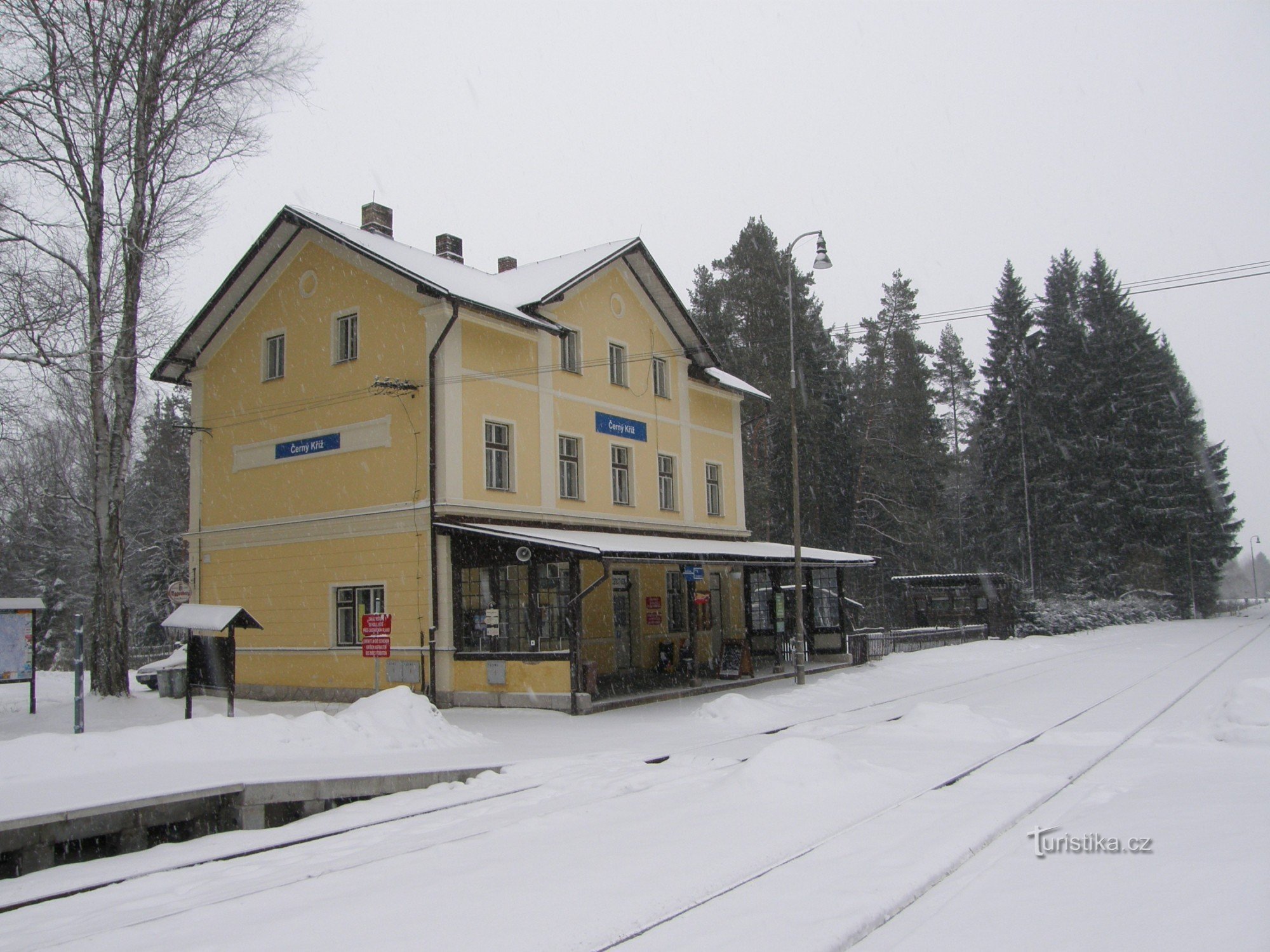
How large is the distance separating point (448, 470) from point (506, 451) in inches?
74.6

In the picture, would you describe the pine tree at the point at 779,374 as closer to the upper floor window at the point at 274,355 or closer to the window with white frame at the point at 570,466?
the window with white frame at the point at 570,466

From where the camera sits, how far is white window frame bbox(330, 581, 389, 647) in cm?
1989

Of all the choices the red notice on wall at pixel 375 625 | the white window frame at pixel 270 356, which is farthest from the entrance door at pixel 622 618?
the white window frame at pixel 270 356

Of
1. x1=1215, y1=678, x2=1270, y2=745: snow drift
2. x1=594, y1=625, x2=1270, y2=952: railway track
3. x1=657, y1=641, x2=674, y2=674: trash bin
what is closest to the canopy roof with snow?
x1=657, y1=641, x2=674, y2=674: trash bin

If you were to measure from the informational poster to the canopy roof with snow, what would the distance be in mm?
8902

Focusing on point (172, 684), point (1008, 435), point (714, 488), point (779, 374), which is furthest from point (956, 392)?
point (172, 684)

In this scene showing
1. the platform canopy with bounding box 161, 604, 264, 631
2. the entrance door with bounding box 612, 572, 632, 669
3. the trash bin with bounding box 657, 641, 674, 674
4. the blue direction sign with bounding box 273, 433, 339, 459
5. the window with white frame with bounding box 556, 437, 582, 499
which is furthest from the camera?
the trash bin with bounding box 657, 641, 674, 674

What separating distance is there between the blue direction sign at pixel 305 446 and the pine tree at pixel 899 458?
96.3ft

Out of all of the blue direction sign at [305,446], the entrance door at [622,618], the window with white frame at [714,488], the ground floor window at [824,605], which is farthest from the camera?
the ground floor window at [824,605]

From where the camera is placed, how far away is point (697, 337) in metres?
26.8

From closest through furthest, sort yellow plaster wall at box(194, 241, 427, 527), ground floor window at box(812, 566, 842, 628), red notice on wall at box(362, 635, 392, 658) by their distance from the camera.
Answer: red notice on wall at box(362, 635, 392, 658), yellow plaster wall at box(194, 241, 427, 527), ground floor window at box(812, 566, 842, 628)

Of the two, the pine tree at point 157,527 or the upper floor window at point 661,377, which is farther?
the pine tree at point 157,527

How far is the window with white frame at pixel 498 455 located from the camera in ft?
66.4

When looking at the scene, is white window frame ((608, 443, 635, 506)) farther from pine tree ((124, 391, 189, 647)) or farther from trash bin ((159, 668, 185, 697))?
pine tree ((124, 391, 189, 647))
